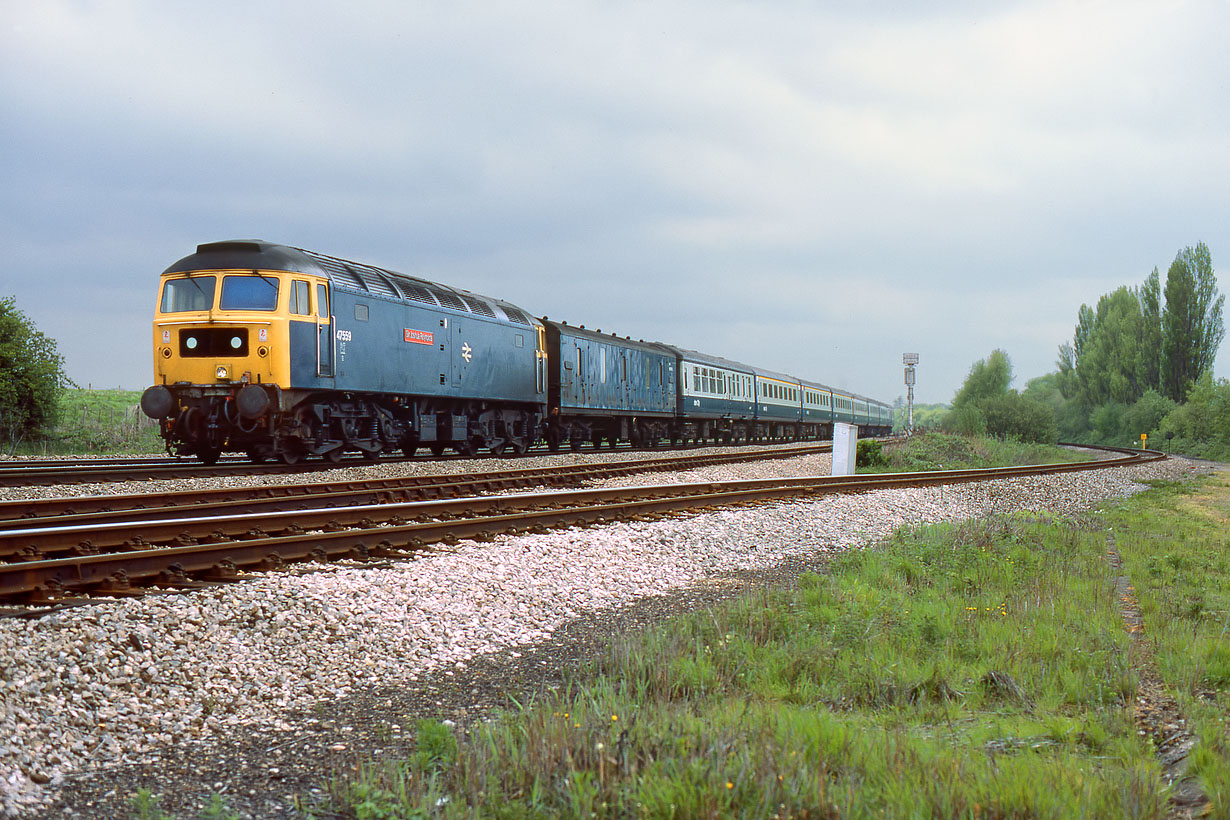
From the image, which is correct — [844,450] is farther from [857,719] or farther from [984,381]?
[984,381]

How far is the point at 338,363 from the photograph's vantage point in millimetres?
15023

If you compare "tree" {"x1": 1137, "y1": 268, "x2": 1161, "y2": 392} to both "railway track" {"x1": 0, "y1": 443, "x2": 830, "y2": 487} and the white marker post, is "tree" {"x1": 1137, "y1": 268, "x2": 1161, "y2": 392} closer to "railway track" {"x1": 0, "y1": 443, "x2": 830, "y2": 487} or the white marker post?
the white marker post

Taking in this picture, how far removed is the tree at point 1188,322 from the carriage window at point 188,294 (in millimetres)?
66496

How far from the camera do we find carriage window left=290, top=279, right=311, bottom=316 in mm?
14156

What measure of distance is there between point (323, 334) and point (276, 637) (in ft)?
34.0

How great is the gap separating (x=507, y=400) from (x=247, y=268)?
751 cm

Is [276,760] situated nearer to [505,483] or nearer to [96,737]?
[96,737]

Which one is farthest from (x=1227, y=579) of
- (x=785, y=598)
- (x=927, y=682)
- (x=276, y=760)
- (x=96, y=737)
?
(x=96, y=737)

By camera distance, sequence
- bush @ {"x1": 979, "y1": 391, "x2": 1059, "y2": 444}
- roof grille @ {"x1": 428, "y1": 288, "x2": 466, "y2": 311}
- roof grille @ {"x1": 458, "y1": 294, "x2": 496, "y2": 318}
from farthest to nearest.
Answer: bush @ {"x1": 979, "y1": 391, "x2": 1059, "y2": 444} < roof grille @ {"x1": 458, "y1": 294, "x2": 496, "y2": 318} < roof grille @ {"x1": 428, "y1": 288, "x2": 466, "y2": 311}

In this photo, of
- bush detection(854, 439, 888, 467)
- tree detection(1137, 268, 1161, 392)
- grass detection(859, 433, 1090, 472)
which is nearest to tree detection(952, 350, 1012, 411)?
tree detection(1137, 268, 1161, 392)

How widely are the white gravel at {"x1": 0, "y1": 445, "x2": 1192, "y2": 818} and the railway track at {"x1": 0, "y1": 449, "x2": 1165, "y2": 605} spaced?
52cm

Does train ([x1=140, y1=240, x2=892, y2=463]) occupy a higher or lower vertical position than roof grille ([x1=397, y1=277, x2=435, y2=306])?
lower

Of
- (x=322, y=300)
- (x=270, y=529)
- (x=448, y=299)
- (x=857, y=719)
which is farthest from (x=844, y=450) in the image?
(x=857, y=719)

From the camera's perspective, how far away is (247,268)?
14.2 m
